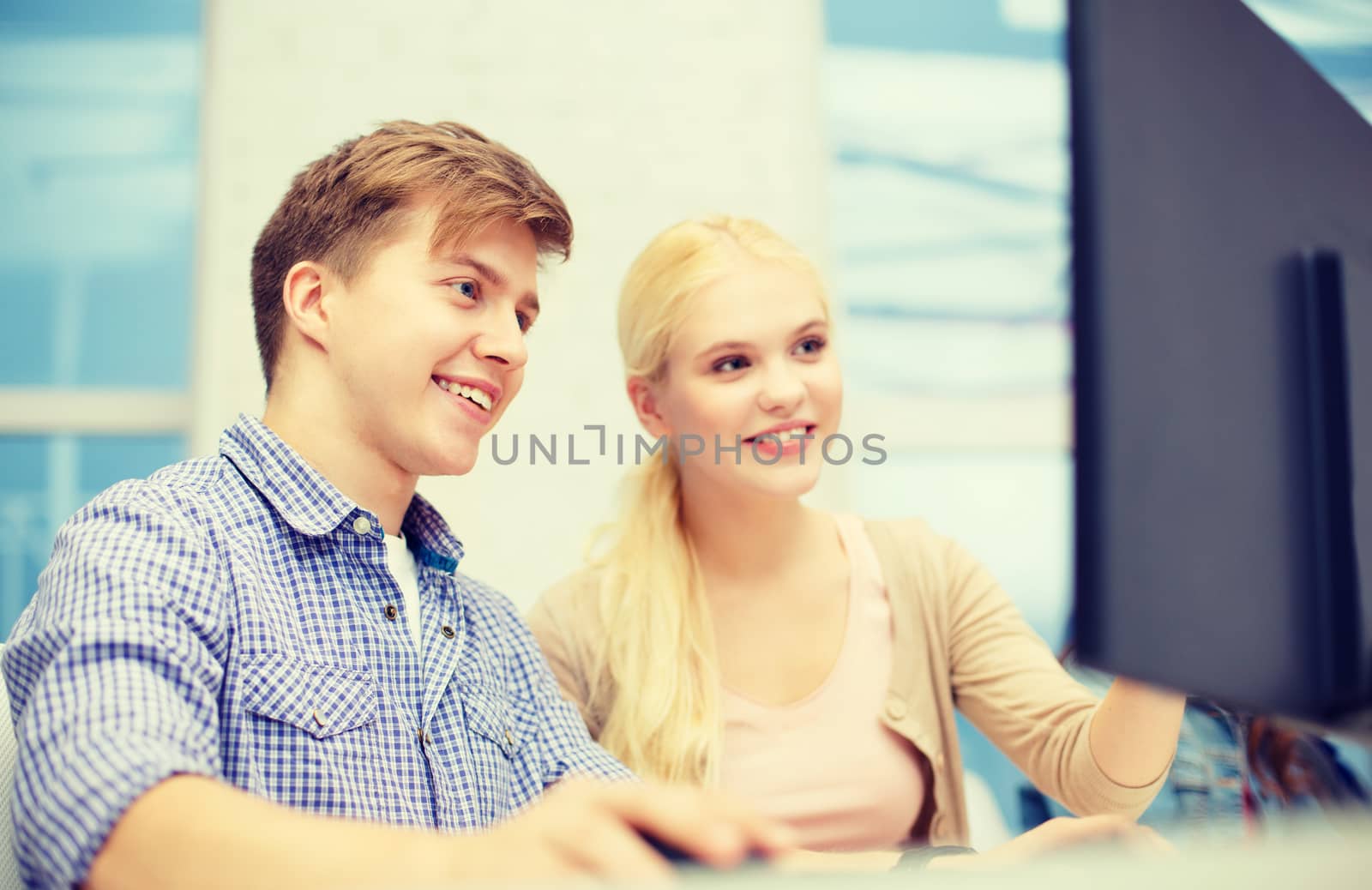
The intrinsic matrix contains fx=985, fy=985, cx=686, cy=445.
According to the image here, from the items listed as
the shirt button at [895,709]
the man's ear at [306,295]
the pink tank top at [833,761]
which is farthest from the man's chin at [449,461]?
the shirt button at [895,709]

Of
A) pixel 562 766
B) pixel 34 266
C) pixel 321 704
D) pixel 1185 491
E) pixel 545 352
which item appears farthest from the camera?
pixel 34 266

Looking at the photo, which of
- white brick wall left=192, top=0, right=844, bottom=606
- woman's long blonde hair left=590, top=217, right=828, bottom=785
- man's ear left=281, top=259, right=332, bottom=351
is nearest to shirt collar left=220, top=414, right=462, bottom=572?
man's ear left=281, top=259, right=332, bottom=351

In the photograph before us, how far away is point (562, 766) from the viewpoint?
1011 mm

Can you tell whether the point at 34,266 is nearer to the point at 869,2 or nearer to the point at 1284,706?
the point at 869,2

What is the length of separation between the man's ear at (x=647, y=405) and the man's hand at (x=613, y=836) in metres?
1.07

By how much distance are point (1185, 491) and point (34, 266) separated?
8.76 feet

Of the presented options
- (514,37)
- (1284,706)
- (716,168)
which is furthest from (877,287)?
(1284,706)

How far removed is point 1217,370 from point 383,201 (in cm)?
81

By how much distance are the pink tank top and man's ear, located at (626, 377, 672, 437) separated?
0.40 metres

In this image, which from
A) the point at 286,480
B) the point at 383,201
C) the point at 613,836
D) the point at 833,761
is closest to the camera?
the point at 613,836

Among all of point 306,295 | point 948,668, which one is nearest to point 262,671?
point 306,295

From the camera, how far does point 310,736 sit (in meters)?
0.78

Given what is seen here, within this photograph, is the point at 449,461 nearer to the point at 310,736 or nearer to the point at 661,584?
the point at 310,736

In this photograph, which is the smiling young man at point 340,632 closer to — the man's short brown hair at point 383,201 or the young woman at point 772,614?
the man's short brown hair at point 383,201
